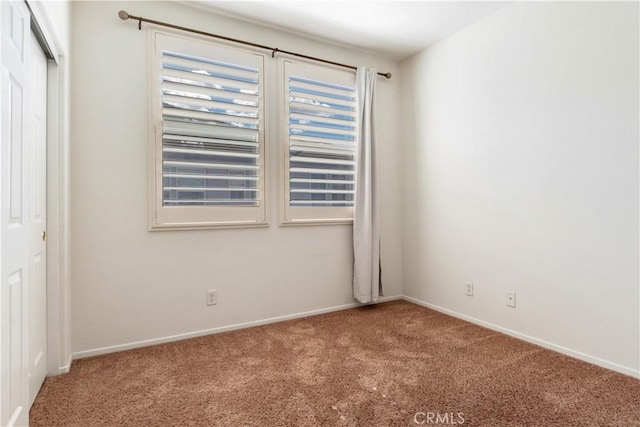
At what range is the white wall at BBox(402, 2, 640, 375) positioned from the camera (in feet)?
6.88

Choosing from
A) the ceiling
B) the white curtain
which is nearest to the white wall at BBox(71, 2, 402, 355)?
the ceiling

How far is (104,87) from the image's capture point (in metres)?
2.40

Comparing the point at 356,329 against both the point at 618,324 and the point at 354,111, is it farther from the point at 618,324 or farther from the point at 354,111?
the point at 354,111

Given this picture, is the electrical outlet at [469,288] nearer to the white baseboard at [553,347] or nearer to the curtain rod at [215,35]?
the white baseboard at [553,347]

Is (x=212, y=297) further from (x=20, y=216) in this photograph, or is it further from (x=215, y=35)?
(x=215, y=35)

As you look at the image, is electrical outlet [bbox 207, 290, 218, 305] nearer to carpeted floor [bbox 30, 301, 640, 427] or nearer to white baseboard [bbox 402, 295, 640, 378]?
carpeted floor [bbox 30, 301, 640, 427]

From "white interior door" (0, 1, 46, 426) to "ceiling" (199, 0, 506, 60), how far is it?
1486 millimetres

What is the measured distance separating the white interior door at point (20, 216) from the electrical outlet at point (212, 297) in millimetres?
1041

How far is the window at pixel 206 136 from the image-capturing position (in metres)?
2.57

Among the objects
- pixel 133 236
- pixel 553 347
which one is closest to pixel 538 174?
pixel 553 347

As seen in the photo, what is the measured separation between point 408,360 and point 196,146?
2161 mm

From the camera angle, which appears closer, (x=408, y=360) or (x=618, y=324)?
(x=618, y=324)

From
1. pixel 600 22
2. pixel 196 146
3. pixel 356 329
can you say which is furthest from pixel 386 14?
pixel 356 329

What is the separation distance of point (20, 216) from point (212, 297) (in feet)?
4.83
